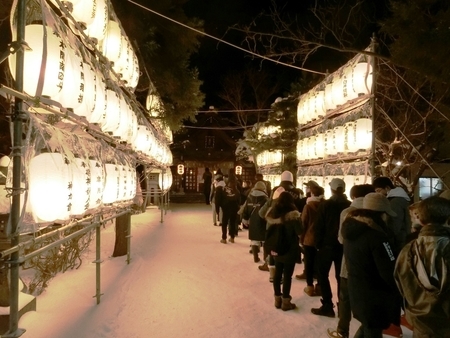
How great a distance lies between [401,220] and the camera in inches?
230

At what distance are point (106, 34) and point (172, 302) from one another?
16.0ft

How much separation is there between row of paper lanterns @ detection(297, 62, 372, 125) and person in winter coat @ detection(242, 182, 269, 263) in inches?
105

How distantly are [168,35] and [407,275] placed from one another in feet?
41.2

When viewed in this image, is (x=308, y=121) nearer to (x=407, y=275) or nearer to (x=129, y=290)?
(x=129, y=290)

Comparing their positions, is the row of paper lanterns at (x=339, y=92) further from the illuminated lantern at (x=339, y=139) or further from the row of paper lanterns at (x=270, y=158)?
the row of paper lanterns at (x=270, y=158)

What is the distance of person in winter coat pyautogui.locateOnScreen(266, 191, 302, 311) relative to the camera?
598 cm

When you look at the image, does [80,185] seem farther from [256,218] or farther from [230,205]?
[230,205]

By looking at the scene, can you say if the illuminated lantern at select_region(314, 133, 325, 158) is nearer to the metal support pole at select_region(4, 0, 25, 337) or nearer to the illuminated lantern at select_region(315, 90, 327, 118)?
the illuminated lantern at select_region(315, 90, 327, 118)

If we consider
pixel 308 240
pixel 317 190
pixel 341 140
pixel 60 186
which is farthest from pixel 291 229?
pixel 60 186

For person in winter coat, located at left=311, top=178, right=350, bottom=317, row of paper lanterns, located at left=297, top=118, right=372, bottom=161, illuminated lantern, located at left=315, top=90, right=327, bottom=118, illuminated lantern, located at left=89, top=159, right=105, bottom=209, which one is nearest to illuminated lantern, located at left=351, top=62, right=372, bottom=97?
row of paper lanterns, located at left=297, top=118, right=372, bottom=161

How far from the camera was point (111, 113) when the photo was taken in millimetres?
6117

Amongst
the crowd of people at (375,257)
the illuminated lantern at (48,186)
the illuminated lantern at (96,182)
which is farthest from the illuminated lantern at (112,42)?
the crowd of people at (375,257)

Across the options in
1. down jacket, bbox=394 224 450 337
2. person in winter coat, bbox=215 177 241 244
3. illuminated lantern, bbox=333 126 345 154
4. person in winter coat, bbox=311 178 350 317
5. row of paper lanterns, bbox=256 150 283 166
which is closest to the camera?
down jacket, bbox=394 224 450 337

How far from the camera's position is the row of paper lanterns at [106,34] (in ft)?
17.9
